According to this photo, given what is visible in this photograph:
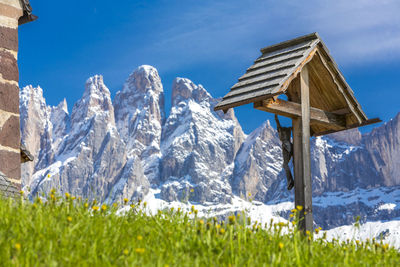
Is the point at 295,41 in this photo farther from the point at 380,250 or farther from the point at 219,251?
the point at 219,251

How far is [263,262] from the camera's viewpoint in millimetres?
5176

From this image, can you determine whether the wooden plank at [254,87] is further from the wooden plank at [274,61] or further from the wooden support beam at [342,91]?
the wooden support beam at [342,91]

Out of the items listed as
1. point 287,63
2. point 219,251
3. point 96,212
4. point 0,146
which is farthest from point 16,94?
point 219,251

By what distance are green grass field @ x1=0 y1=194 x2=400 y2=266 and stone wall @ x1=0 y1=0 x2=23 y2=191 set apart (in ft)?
9.98

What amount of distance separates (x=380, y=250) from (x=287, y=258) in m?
2.18

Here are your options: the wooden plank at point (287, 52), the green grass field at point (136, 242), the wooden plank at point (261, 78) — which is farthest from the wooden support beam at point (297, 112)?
the green grass field at point (136, 242)

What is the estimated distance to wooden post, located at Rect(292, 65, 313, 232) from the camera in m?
9.47

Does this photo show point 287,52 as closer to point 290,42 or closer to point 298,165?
point 290,42

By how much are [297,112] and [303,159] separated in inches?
36.0

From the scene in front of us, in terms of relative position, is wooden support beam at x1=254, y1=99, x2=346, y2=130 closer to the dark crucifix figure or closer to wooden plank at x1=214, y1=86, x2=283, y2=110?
wooden plank at x1=214, y1=86, x2=283, y2=110

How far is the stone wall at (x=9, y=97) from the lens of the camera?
29.3 ft

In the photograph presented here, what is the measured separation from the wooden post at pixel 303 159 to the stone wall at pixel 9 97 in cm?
494

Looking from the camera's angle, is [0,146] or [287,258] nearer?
[287,258]

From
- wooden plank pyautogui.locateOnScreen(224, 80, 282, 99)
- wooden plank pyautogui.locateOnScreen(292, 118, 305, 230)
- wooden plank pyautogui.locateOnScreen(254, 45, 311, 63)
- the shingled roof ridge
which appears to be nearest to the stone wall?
wooden plank pyautogui.locateOnScreen(224, 80, 282, 99)
